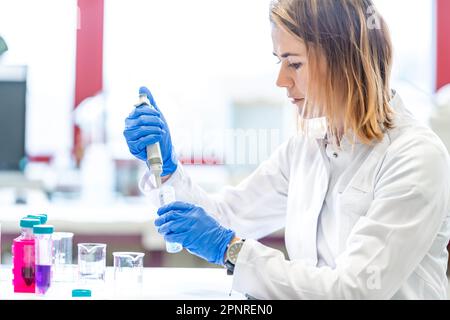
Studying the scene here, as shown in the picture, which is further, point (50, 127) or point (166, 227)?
point (50, 127)

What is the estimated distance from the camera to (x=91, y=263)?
1.28 metres

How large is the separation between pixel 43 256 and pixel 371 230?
0.65 metres

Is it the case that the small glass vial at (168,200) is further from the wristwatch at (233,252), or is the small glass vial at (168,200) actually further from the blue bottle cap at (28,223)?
the blue bottle cap at (28,223)

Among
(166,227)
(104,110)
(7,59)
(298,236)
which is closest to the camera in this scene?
(166,227)

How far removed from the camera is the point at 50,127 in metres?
3.35

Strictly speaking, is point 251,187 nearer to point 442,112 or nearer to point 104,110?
point 442,112

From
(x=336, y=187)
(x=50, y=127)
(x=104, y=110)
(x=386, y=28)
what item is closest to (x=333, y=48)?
(x=386, y=28)

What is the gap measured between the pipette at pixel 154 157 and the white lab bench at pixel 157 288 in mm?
227

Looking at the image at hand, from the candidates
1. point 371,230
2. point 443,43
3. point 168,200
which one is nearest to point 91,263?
point 168,200

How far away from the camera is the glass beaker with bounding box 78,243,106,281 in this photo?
1.27 meters

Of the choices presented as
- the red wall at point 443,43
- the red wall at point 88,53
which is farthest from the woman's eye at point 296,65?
the red wall at point 88,53

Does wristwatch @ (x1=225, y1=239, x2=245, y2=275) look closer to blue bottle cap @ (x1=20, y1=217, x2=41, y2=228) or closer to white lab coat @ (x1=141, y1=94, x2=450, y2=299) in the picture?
white lab coat @ (x1=141, y1=94, x2=450, y2=299)

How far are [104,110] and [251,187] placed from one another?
1.88 meters

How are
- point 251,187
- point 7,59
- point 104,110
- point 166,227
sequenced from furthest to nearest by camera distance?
point 104,110
point 7,59
point 251,187
point 166,227
